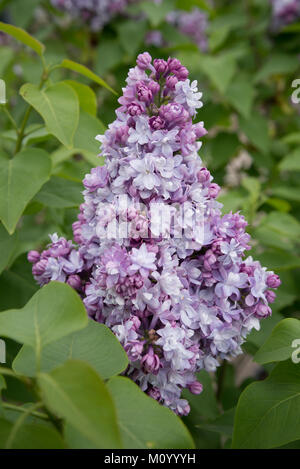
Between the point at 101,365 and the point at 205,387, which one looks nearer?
the point at 101,365

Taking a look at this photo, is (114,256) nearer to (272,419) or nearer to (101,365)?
(101,365)

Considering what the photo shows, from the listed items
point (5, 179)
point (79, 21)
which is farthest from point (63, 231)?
point (79, 21)

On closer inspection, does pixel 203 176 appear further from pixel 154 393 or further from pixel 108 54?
pixel 108 54

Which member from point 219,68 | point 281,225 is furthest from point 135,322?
point 219,68

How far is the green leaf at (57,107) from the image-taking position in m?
0.91

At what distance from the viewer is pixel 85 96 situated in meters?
1.12

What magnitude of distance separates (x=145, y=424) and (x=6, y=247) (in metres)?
0.45

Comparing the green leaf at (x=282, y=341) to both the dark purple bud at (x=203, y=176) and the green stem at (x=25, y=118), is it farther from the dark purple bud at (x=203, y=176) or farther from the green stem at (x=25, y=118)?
the green stem at (x=25, y=118)

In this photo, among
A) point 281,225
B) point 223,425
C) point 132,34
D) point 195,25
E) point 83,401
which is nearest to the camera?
point 83,401

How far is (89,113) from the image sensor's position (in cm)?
114

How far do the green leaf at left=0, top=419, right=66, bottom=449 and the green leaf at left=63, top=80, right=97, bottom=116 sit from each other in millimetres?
693

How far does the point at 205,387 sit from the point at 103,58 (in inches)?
52.4

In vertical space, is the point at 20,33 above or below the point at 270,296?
above

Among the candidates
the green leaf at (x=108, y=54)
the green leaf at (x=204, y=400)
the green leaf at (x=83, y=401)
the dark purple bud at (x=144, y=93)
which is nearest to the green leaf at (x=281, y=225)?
the green leaf at (x=204, y=400)
